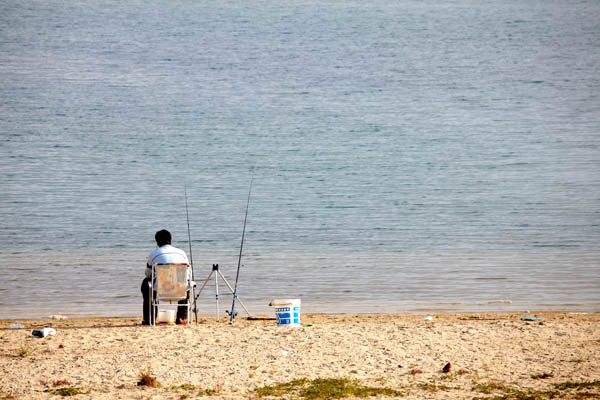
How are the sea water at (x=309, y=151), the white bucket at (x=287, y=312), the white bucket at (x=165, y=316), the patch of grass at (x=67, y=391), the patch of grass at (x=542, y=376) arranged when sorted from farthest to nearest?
1. the sea water at (x=309, y=151)
2. the white bucket at (x=287, y=312)
3. the white bucket at (x=165, y=316)
4. the patch of grass at (x=542, y=376)
5. the patch of grass at (x=67, y=391)

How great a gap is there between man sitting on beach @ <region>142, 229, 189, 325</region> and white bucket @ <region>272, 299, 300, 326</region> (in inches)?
35.2

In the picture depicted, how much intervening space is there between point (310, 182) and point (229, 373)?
20.9m

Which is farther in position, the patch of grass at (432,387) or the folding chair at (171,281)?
the folding chair at (171,281)

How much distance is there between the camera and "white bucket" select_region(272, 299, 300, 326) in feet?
24.2

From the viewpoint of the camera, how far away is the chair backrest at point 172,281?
280 inches

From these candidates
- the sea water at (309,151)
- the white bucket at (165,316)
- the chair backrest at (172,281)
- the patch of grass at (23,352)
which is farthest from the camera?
the sea water at (309,151)

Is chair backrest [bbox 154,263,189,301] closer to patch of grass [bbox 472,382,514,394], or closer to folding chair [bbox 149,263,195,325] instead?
folding chair [bbox 149,263,195,325]

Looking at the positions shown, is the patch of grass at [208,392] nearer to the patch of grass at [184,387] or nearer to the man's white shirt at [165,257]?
the patch of grass at [184,387]

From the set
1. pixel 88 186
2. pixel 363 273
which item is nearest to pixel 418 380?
pixel 363 273

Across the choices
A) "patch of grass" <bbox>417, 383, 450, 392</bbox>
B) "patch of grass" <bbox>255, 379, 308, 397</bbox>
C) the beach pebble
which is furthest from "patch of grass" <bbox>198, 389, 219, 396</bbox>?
the beach pebble

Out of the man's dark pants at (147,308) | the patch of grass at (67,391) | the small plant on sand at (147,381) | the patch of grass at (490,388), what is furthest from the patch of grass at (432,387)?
the man's dark pants at (147,308)

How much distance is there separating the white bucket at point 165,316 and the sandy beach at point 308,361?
159mm

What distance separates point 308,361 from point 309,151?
24764mm

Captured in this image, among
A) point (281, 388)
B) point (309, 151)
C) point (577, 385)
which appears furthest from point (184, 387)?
point (309, 151)
